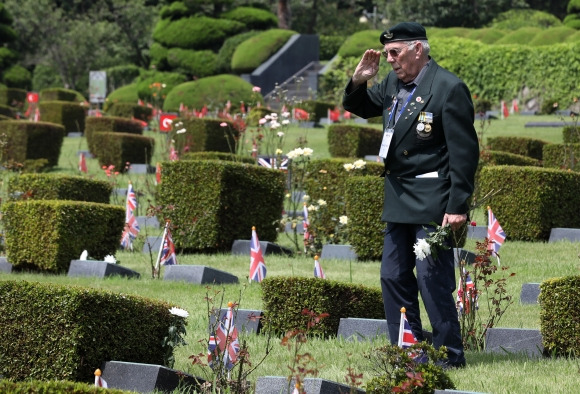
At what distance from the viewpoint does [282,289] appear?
26.2 feet

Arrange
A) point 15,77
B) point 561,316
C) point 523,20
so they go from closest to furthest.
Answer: point 561,316
point 15,77
point 523,20

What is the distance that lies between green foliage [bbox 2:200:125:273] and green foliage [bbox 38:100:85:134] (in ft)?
61.0

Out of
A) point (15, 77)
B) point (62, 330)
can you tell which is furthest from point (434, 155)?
point (15, 77)

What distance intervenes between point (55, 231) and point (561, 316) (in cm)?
641

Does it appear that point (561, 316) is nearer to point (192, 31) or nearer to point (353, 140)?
point (353, 140)

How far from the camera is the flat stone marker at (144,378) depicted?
6.27 m

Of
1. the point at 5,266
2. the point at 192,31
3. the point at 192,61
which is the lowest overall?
the point at 192,61

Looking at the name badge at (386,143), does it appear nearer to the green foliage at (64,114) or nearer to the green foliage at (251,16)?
the green foliage at (64,114)

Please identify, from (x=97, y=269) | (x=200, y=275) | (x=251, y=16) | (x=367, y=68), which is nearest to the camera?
(x=367, y=68)

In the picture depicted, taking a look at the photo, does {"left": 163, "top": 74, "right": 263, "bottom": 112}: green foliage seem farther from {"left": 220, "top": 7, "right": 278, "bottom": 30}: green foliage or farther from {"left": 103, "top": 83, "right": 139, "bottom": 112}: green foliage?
{"left": 220, "top": 7, "right": 278, "bottom": 30}: green foliage

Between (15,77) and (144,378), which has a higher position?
(144,378)

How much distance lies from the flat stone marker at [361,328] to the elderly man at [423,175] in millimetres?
1063

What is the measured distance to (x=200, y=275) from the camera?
11031 millimetres

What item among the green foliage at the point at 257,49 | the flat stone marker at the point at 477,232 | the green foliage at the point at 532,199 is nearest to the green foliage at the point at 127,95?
the green foliage at the point at 257,49
